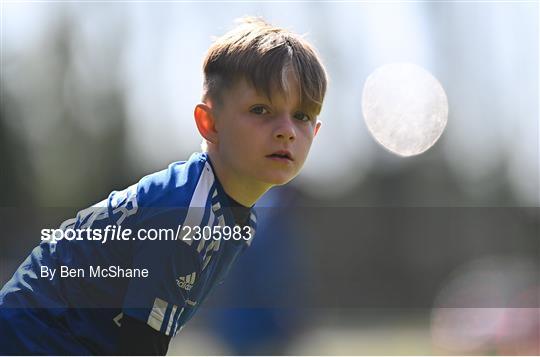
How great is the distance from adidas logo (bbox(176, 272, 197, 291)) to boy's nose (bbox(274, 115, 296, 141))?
0.48m

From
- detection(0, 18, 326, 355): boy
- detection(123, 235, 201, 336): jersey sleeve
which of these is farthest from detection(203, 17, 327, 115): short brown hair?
detection(123, 235, 201, 336): jersey sleeve

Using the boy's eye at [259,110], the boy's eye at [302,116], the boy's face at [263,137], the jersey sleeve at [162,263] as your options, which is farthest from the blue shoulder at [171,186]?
the boy's eye at [302,116]

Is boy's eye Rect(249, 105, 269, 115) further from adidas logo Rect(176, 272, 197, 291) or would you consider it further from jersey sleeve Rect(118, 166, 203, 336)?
adidas logo Rect(176, 272, 197, 291)

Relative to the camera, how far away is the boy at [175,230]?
2312 mm

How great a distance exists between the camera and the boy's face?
2.47m

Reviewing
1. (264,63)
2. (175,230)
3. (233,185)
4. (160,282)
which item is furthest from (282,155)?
(160,282)

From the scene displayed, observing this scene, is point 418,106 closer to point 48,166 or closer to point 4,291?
point 4,291

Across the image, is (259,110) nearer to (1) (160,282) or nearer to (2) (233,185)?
(2) (233,185)

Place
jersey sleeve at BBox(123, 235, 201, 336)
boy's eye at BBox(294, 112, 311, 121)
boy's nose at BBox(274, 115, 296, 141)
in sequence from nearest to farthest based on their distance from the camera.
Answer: jersey sleeve at BBox(123, 235, 201, 336) < boy's nose at BBox(274, 115, 296, 141) < boy's eye at BBox(294, 112, 311, 121)

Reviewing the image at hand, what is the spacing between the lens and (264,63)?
257 centimetres

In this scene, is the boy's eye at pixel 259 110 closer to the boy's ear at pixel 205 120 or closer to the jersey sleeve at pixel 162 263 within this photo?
the boy's ear at pixel 205 120

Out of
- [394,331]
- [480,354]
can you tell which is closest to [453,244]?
[394,331]

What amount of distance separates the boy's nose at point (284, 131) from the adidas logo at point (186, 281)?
1.58 feet

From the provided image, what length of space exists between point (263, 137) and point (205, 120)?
260mm
